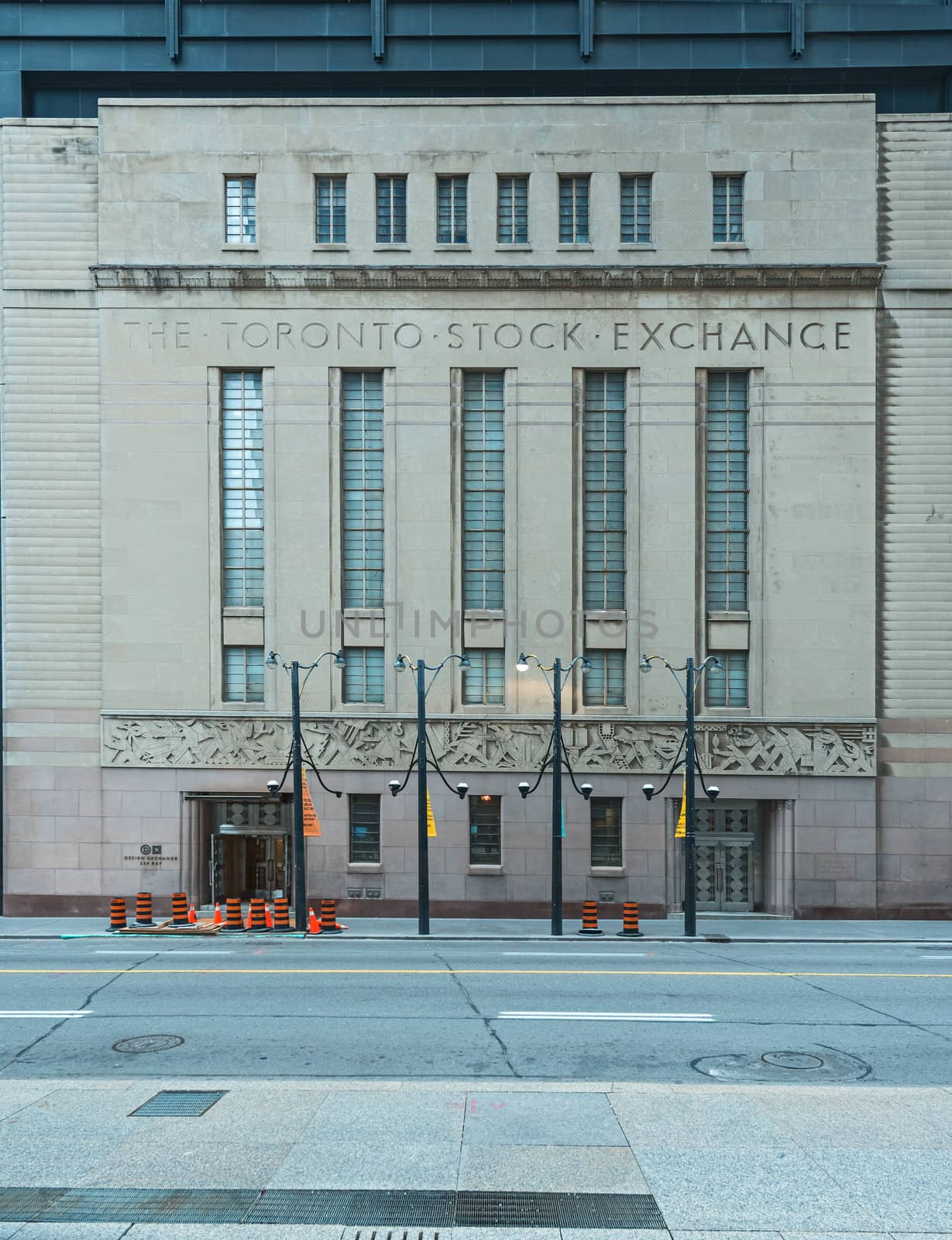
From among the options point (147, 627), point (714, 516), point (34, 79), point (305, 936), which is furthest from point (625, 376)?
point (34, 79)

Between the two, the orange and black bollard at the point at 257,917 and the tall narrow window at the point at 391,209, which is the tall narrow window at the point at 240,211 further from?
the orange and black bollard at the point at 257,917

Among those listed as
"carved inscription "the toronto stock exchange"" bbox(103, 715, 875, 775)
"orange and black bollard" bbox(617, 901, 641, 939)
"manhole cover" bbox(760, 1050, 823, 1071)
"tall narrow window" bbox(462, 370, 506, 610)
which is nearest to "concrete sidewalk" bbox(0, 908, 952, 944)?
"orange and black bollard" bbox(617, 901, 641, 939)

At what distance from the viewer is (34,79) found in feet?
110

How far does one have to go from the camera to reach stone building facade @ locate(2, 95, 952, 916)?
101ft

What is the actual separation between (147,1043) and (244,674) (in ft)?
58.1

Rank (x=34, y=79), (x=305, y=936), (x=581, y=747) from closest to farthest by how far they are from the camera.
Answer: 1. (x=305, y=936)
2. (x=581, y=747)
3. (x=34, y=79)

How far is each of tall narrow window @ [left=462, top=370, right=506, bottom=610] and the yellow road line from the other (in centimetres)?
1352

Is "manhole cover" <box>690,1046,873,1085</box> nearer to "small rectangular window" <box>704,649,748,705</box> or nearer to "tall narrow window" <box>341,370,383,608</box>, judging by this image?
"small rectangular window" <box>704,649,748,705</box>

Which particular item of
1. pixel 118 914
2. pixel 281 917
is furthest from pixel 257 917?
pixel 118 914

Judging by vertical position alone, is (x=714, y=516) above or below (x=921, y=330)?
below

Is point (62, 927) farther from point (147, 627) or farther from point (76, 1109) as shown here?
point (76, 1109)

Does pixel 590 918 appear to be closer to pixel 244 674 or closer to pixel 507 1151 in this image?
pixel 244 674

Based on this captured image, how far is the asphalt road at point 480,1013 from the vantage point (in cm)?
1348

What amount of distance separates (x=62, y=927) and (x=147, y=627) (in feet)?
29.9
